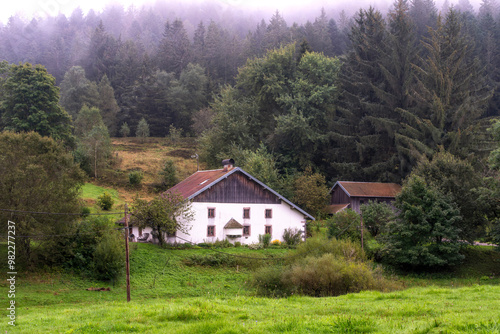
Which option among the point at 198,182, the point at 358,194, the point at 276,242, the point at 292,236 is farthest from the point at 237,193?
the point at 358,194

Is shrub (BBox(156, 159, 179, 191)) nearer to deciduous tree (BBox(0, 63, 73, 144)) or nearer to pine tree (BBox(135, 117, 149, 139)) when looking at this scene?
deciduous tree (BBox(0, 63, 73, 144))

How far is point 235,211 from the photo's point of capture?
41.2 metres

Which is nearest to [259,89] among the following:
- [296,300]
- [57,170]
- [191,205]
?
[191,205]

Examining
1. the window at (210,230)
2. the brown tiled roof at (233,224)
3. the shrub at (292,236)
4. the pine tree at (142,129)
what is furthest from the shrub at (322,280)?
the pine tree at (142,129)

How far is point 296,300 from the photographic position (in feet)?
55.5

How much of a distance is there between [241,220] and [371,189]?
64.0 feet

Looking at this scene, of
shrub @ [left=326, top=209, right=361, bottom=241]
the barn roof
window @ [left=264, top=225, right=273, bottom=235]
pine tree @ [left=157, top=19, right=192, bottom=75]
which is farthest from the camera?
pine tree @ [left=157, top=19, right=192, bottom=75]

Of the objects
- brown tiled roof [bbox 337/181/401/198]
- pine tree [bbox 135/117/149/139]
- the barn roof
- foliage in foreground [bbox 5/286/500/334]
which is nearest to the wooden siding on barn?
the barn roof

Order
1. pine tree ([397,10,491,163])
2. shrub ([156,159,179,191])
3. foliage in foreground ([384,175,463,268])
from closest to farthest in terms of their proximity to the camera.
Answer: foliage in foreground ([384,175,463,268])
pine tree ([397,10,491,163])
shrub ([156,159,179,191])

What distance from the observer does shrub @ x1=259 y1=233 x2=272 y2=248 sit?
39.9m

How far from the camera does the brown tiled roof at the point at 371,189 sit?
52188mm

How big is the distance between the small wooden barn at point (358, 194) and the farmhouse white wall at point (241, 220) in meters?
10.5

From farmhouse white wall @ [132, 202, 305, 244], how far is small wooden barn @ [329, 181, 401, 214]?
10468 mm

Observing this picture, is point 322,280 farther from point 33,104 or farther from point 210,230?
point 33,104
